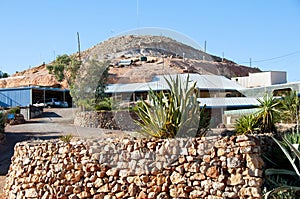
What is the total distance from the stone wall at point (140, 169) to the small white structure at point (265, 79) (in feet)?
123

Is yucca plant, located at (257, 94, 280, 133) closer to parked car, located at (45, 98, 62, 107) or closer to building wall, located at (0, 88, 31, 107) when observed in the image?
parked car, located at (45, 98, 62, 107)

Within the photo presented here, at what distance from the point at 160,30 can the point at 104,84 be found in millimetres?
21856

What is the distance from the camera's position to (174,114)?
10.6 m

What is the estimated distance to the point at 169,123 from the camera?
407 inches

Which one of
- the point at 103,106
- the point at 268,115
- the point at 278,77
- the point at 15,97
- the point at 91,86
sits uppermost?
the point at 278,77

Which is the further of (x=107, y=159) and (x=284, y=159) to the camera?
(x=107, y=159)

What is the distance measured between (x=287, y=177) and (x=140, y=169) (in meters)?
3.28

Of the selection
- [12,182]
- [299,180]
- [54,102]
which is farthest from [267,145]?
[54,102]

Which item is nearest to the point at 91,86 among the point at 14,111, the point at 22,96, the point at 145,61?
the point at 145,61

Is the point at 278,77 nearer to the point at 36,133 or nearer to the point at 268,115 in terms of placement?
the point at 36,133

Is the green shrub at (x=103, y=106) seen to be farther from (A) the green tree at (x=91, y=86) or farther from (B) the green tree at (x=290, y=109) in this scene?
(B) the green tree at (x=290, y=109)

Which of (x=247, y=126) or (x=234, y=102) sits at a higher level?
(x=234, y=102)

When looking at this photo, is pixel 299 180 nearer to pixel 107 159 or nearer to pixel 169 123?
pixel 169 123

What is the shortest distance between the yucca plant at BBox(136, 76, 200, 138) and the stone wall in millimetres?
1011
